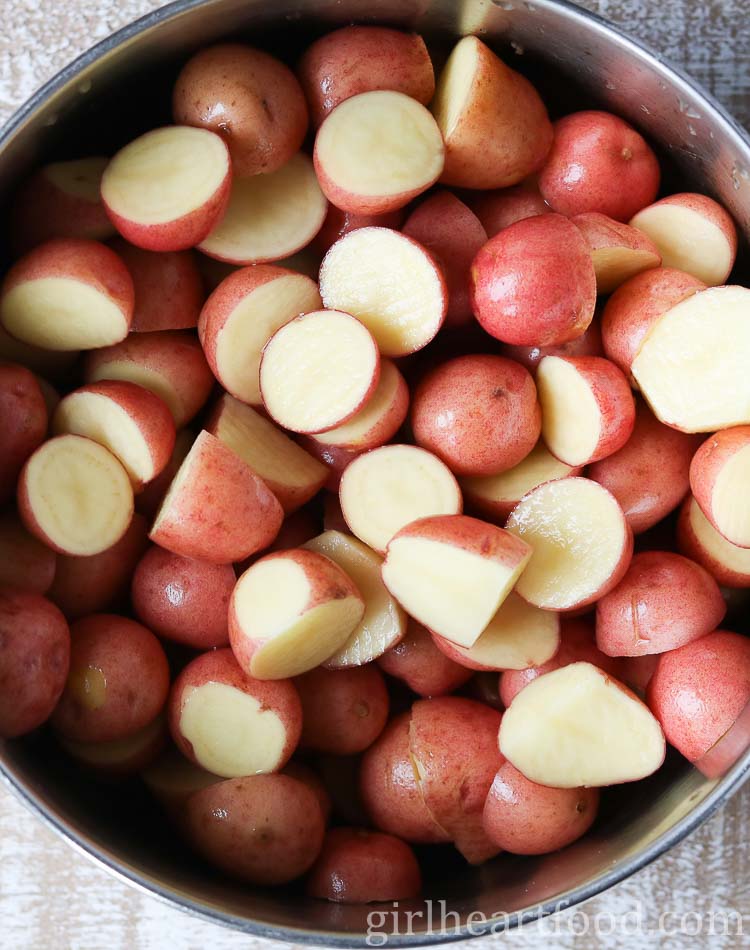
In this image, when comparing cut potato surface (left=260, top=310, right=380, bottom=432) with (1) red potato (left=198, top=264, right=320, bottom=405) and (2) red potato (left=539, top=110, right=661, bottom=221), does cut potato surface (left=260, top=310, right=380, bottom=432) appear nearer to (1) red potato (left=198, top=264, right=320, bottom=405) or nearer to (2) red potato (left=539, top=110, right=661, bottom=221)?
(1) red potato (left=198, top=264, right=320, bottom=405)

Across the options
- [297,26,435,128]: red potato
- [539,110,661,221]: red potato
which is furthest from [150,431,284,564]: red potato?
[539,110,661,221]: red potato

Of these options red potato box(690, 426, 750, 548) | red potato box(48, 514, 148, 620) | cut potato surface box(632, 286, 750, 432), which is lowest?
red potato box(690, 426, 750, 548)

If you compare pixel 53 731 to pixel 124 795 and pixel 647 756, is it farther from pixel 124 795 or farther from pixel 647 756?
pixel 647 756

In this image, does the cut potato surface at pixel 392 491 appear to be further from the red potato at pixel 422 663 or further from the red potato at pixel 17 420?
the red potato at pixel 17 420

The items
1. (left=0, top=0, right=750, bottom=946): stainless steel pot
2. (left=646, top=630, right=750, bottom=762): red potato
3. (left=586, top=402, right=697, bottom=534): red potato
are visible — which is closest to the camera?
(left=0, top=0, right=750, bottom=946): stainless steel pot

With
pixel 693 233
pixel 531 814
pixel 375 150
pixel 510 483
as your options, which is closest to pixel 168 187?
pixel 375 150

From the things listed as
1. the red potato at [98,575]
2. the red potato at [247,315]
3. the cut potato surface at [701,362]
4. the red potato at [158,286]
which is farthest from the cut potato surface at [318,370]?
the cut potato surface at [701,362]

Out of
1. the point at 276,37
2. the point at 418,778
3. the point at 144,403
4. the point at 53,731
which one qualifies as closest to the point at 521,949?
the point at 418,778
